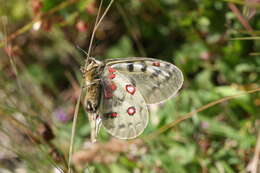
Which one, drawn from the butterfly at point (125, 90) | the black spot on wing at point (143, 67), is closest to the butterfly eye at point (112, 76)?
the butterfly at point (125, 90)

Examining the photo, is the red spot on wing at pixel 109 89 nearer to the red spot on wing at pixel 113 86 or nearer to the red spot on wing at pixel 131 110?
the red spot on wing at pixel 113 86

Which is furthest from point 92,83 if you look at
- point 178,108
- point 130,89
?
point 178,108

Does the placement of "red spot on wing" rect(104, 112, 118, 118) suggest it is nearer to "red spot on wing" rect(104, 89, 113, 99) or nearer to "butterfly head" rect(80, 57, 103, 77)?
"red spot on wing" rect(104, 89, 113, 99)

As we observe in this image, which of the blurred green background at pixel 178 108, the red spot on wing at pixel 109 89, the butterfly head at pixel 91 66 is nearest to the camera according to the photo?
the butterfly head at pixel 91 66

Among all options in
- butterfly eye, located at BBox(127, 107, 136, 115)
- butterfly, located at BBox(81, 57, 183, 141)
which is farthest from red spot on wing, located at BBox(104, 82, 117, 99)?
butterfly eye, located at BBox(127, 107, 136, 115)

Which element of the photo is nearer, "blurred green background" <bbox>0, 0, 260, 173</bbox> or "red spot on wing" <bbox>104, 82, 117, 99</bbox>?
"red spot on wing" <bbox>104, 82, 117, 99</bbox>

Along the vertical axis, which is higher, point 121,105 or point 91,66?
point 91,66

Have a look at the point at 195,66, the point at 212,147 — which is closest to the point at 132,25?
the point at 195,66

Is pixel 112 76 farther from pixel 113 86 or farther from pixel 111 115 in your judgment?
pixel 111 115
